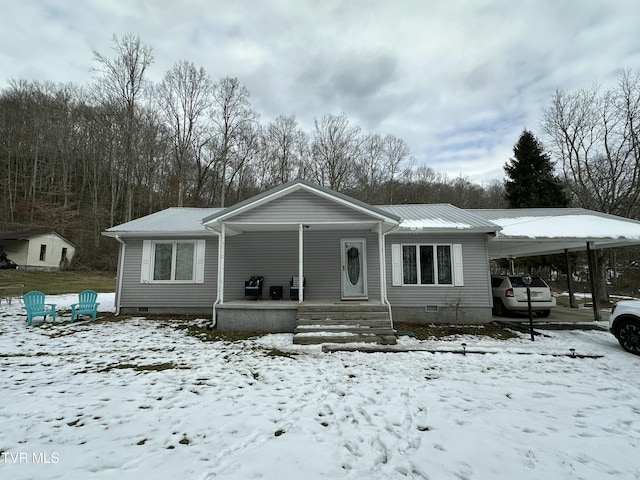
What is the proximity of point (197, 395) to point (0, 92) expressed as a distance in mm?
42122

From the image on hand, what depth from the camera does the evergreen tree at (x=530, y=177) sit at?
72.8ft

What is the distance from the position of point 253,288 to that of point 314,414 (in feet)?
21.5

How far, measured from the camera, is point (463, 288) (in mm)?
9617

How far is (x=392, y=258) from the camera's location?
9.89m

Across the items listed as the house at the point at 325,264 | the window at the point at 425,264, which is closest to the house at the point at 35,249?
the house at the point at 325,264

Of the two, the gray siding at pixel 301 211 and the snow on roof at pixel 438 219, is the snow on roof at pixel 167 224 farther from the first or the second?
the snow on roof at pixel 438 219

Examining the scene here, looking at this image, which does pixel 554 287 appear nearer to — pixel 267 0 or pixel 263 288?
pixel 263 288

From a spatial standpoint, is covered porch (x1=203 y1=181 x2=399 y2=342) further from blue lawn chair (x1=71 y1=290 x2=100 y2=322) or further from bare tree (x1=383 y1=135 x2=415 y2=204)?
bare tree (x1=383 y1=135 x2=415 y2=204)

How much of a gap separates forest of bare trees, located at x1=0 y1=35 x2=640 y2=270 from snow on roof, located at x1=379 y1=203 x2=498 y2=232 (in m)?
12.6

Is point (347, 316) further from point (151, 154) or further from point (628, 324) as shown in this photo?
point (151, 154)

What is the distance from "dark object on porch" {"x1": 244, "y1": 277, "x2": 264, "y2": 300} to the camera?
9.76 m

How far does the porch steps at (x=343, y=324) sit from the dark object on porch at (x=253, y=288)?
233 centimetres

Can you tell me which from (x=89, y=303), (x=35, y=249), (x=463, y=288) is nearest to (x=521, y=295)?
(x=463, y=288)

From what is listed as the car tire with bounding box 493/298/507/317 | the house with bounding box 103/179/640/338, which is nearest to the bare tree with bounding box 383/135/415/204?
the house with bounding box 103/179/640/338
